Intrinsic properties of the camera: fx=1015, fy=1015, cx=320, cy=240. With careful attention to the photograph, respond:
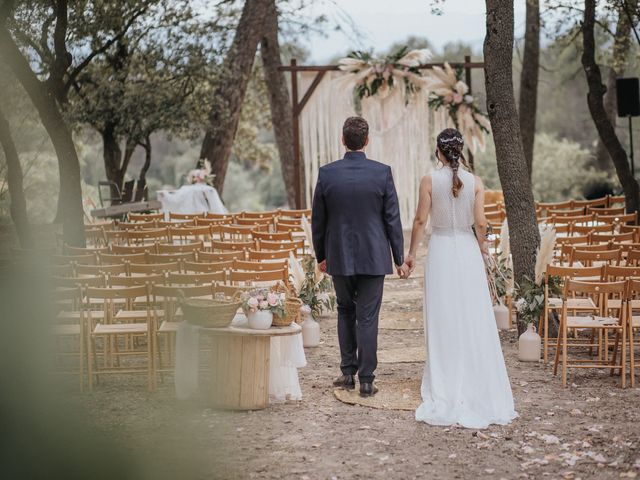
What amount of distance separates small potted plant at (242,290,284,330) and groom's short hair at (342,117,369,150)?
1104 mm

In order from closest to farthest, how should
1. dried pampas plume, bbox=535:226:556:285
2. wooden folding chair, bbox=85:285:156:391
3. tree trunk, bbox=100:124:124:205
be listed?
wooden folding chair, bbox=85:285:156:391 < dried pampas plume, bbox=535:226:556:285 < tree trunk, bbox=100:124:124:205

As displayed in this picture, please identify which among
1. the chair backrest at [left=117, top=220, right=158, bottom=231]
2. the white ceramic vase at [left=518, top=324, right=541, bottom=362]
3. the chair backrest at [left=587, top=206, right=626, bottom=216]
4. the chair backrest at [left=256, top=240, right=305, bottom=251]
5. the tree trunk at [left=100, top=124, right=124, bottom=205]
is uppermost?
the tree trunk at [left=100, top=124, right=124, bottom=205]

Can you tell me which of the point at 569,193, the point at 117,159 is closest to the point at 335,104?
the point at 117,159

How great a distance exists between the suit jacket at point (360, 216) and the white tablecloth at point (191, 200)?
10822mm

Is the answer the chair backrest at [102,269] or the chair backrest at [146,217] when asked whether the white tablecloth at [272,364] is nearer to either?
the chair backrest at [102,269]

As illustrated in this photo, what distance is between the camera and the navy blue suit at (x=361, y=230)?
6566 mm

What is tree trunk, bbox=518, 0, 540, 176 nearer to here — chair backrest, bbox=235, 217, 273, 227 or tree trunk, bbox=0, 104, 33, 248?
chair backrest, bbox=235, 217, 273, 227

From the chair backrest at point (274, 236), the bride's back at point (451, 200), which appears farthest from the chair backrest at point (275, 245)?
the bride's back at point (451, 200)

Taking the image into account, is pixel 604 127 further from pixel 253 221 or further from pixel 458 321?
pixel 458 321

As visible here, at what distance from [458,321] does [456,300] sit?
136 millimetres

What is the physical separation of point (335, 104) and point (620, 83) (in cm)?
451

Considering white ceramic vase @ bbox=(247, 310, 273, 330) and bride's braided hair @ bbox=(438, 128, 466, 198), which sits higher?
bride's braided hair @ bbox=(438, 128, 466, 198)

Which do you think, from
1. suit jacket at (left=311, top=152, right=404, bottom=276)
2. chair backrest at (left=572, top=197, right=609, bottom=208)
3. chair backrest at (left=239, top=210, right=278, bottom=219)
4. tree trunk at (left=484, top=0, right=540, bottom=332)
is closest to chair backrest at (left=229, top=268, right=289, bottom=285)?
suit jacket at (left=311, top=152, right=404, bottom=276)

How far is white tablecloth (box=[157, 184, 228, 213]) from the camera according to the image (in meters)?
17.3
